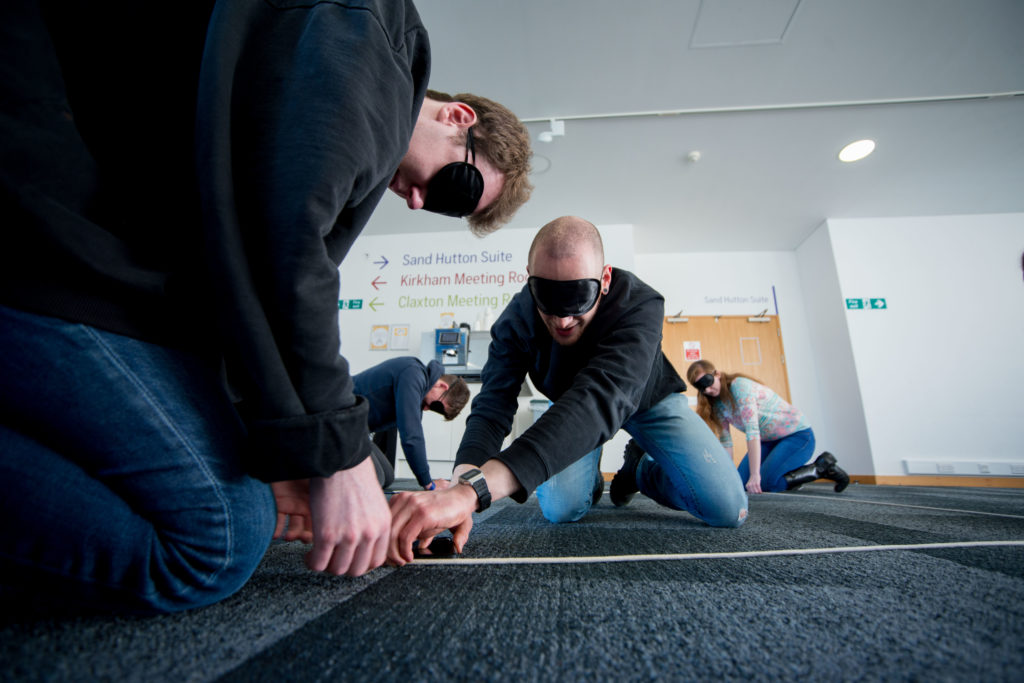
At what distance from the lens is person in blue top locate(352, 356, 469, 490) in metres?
1.78

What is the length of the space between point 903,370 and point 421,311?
440 centimetres

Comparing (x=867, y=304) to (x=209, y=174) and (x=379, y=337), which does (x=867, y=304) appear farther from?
(x=209, y=174)

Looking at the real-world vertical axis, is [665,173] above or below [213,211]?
above

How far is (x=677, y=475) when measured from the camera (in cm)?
123

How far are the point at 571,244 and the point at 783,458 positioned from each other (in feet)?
7.46

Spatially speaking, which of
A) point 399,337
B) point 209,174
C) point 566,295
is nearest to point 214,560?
point 209,174

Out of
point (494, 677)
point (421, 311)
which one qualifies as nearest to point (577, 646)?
point (494, 677)

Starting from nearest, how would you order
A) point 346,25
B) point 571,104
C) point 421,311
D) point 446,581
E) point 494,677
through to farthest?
point 494,677
point 346,25
point 446,581
point 571,104
point 421,311

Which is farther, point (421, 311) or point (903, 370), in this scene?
point (421, 311)

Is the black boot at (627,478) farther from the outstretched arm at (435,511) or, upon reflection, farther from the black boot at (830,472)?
the black boot at (830,472)

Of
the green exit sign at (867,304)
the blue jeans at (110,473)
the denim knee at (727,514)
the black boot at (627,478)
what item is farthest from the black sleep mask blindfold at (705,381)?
the green exit sign at (867,304)

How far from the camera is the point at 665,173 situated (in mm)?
3426

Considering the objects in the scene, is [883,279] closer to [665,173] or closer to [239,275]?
[665,173]

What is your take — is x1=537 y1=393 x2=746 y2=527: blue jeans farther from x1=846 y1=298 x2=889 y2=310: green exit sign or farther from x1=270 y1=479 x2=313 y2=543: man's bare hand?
x1=846 y1=298 x2=889 y2=310: green exit sign
